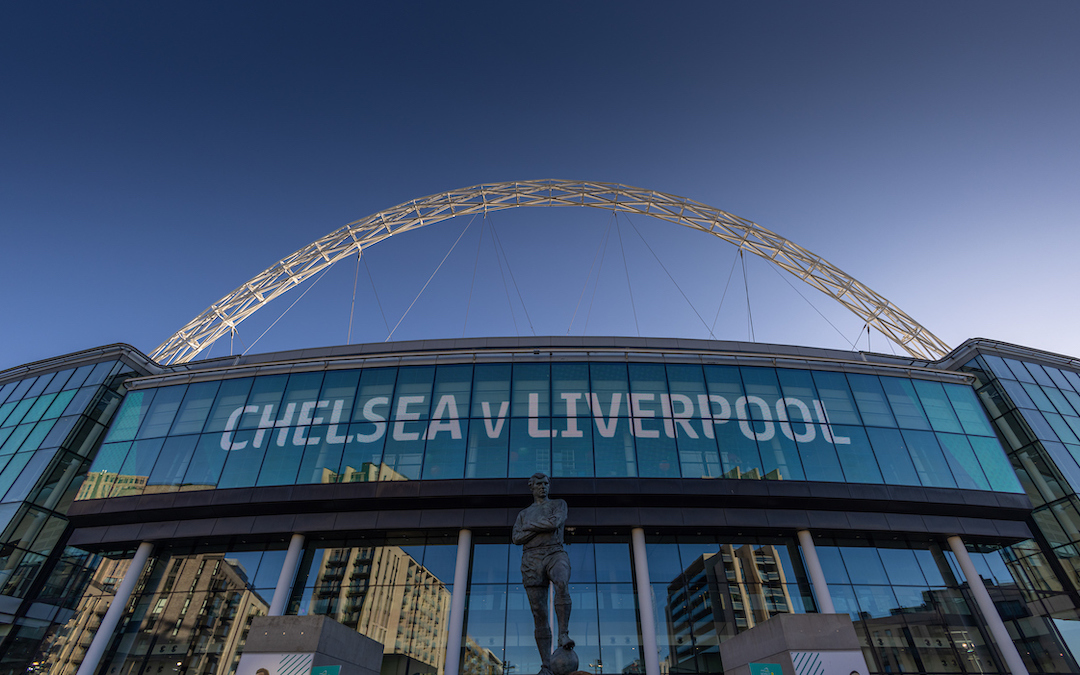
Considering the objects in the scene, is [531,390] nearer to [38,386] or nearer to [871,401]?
[871,401]

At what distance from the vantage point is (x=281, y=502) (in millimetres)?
25391

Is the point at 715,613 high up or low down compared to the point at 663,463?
down

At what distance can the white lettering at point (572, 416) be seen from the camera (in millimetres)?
26438

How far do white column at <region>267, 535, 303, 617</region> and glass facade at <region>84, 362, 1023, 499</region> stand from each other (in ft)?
9.21

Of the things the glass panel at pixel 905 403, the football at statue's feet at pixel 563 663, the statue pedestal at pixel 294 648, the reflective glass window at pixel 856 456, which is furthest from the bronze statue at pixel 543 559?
the glass panel at pixel 905 403

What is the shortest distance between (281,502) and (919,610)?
91.4ft

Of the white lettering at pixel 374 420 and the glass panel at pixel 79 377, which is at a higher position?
the glass panel at pixel 79 377

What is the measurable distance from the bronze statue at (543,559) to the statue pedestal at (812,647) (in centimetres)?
610

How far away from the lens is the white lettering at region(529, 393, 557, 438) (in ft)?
86.7

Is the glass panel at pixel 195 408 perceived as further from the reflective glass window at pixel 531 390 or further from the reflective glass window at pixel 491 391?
the reflective glass window at pixel 531 390

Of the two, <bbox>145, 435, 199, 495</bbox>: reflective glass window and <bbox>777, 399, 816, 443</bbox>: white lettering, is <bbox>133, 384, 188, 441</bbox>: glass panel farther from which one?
<bbox>777, 399, 816, 443</bbox>: white lettering

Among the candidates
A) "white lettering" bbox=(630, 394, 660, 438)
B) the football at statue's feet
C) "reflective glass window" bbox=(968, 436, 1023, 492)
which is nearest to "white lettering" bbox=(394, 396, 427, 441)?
"white lettering" bbox=(630, 394, 660, 438)

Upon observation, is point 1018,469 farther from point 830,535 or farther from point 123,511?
point 123,511

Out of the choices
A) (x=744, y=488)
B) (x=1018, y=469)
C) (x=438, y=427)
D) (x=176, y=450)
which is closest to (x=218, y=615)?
(x=176, y=450)
